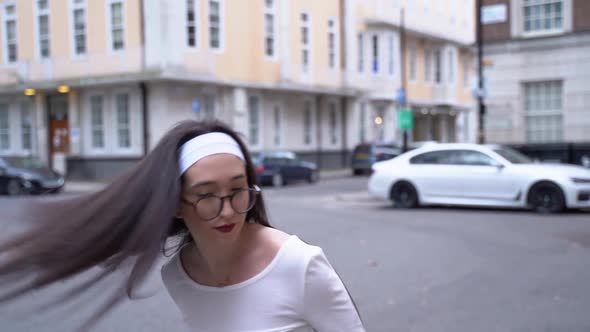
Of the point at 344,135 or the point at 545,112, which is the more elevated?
the point at 545,112

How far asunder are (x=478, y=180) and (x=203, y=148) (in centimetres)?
1235

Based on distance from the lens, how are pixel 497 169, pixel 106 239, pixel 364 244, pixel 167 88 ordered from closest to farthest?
pixel 106 239
pixel 364 244
pixel 497 169
pixel 167 88

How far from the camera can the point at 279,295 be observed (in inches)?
69.5

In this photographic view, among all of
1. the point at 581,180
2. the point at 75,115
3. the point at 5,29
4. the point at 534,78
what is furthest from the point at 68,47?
the point at 581,180

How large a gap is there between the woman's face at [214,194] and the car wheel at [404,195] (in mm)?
12758

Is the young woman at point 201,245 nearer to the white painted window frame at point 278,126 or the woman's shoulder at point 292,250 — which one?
the woman's shoulder at point 292,250

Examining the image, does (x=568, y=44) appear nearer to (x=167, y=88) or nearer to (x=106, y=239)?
(x=167, y=88)

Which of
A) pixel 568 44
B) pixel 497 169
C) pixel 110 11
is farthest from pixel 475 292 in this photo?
pixel 110 11

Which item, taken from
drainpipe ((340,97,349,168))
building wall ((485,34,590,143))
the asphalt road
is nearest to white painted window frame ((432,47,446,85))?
drainpipe ((340,97,349,168))

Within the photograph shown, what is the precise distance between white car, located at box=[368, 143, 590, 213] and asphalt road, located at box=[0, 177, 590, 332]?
0.32m

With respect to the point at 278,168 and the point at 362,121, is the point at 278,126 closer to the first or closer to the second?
the point at 362,121

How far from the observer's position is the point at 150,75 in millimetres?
24172

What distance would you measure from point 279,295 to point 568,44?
21.5m

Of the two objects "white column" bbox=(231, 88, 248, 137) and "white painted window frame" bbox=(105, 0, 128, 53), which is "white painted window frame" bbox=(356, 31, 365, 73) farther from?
"white painted window frame" bbox=(105, 0, 128, 53)
